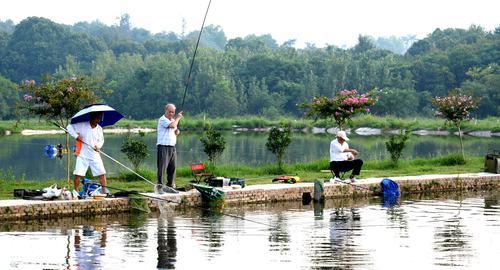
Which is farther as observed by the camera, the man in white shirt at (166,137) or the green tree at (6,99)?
→ the green tree at (6,99)

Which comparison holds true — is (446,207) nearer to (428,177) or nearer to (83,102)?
(428,177)

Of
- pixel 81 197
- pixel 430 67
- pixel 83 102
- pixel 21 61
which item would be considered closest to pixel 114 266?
pixel 81 197

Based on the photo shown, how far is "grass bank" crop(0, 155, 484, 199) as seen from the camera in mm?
19161

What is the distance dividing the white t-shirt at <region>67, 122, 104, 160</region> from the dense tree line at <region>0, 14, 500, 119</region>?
197 feet

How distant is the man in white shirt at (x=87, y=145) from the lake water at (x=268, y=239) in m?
0.85

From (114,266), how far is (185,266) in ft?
2.66

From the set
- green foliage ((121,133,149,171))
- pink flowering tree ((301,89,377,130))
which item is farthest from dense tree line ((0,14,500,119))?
green foliage ((121,133,149,171))

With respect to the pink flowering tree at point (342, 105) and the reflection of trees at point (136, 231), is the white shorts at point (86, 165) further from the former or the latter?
the pink flowering tree at point (342, 105)

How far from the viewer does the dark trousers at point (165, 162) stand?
56.7 ft

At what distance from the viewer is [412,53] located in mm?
106438

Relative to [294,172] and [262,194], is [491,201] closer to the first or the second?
[262,194]

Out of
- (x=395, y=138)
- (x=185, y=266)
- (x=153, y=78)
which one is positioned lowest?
(x=185, y=266)

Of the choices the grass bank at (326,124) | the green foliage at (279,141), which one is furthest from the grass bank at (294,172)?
the grass bank at (326,124)

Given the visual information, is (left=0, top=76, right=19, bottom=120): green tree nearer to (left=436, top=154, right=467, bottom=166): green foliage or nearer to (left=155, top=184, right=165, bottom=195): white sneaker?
(left=436, top=154, right=467, bottom=166): green foliage
